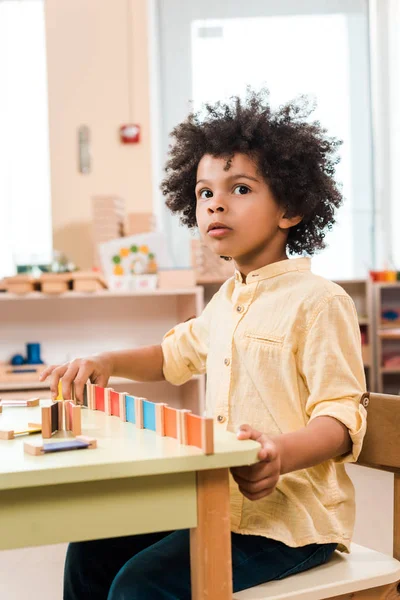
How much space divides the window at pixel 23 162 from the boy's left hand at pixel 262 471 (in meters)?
3.87

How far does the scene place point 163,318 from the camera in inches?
160

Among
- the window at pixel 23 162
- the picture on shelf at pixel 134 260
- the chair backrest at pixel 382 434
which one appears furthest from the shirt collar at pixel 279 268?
the window at pixel 23 162

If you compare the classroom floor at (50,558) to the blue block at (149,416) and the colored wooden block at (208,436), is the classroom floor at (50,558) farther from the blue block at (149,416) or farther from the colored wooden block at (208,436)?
the colored wooden block at (208,436)

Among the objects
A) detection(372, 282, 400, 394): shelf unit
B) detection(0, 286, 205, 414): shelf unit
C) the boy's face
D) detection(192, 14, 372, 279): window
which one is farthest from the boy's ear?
detection(192, 14, 372, 279): window

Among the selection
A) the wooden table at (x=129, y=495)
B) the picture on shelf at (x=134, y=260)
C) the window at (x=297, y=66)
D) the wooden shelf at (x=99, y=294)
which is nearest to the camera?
the wooden table at (x=129, y=495)

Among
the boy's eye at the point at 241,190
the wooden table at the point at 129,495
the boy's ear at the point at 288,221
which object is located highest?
the boy's eye at the point at 241,190

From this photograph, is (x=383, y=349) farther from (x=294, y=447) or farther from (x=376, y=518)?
(x=294, y=447)

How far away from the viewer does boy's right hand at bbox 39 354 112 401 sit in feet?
Result: 3.81

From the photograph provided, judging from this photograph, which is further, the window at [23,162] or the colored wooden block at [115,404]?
the window at [23,162]

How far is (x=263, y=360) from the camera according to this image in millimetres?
1097

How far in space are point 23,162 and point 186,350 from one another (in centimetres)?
346

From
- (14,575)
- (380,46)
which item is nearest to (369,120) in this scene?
(380,46)

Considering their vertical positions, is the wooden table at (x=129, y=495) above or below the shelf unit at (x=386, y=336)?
above

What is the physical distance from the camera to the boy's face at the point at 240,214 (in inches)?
46.3
